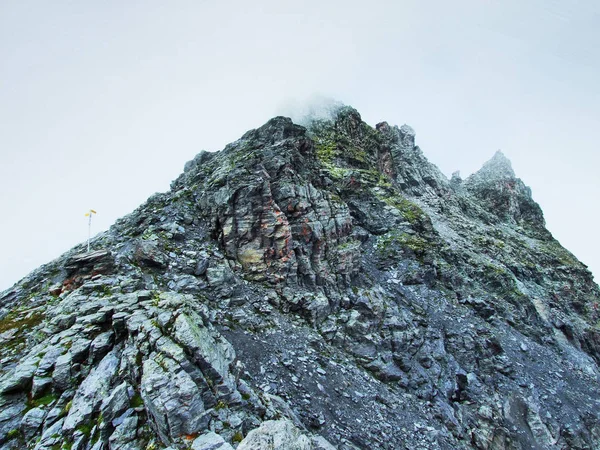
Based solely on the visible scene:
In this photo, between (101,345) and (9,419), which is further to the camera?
(101,345)

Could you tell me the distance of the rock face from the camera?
11.1 meters

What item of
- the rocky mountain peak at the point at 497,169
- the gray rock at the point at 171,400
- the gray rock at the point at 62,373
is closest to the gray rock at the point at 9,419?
the gray rock at the point at 62,373

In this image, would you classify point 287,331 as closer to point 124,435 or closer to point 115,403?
point 115,403

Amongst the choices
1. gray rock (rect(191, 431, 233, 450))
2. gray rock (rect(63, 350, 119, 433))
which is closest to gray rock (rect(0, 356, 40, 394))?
gray rock (rect(63, 350, 119, 433))

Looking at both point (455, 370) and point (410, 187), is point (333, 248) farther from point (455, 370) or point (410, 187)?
point (410, 187)

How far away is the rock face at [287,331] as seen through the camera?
435 inches

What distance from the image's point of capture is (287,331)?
21734mm

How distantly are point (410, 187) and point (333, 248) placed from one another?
39207 millimetres

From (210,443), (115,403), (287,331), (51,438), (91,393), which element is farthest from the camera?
(287,331)

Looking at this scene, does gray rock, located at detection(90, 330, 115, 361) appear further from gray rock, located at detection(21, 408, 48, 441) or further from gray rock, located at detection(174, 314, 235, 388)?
gray rock, located at detection(174, 314, 235, 388)

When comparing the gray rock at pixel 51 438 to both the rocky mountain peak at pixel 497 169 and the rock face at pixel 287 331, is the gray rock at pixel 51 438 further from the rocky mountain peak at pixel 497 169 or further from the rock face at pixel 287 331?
the rocky mountain peak at pixel 497 169

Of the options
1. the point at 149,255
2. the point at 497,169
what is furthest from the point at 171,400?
the point at 497,169

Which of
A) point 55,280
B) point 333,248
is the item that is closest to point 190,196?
point 55,280

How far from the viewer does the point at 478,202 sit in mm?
74875
